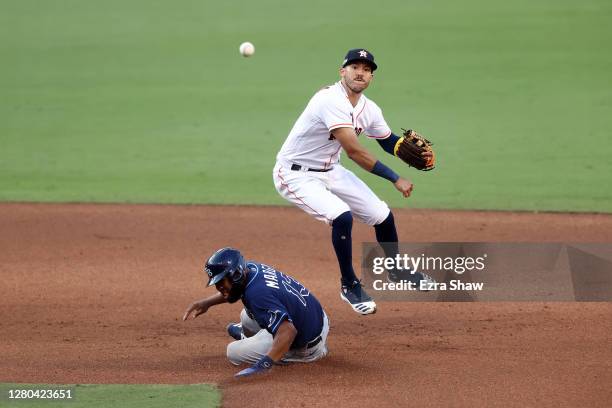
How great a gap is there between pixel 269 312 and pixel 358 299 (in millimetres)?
1322

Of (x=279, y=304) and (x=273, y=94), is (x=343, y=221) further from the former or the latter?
(x=273, y=94)

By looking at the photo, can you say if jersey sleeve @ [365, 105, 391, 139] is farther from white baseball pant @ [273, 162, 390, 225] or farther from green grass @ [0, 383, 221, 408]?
green grass @ [0, 383, 221, 408]

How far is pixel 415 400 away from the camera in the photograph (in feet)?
21.5

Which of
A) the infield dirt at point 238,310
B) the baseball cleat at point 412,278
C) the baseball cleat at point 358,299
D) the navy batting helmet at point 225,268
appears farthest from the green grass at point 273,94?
the navy batting helmet at point 225,268

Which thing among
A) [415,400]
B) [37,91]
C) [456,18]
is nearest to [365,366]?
[415,400]

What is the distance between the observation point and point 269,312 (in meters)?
6.90

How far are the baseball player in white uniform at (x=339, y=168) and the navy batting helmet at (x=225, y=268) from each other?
1.24m

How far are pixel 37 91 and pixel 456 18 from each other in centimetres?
924

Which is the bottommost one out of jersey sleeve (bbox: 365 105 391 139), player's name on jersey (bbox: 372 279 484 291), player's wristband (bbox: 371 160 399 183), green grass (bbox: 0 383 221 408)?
green grass (bbox: 0 383 221 408)

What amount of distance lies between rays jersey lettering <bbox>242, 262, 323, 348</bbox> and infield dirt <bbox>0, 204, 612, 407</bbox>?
33 cm

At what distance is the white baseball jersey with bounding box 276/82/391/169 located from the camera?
7.79 m

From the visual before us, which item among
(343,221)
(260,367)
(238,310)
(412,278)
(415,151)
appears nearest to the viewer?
Result: (260,367)

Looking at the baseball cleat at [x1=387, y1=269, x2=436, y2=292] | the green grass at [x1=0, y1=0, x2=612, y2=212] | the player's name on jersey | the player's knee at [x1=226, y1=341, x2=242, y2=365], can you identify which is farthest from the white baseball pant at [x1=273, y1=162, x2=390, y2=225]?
the green grass at [x1=0, y1=0, x2=612, y2=212]

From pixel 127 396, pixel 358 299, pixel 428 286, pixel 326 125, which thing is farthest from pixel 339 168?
pixel 127 396
